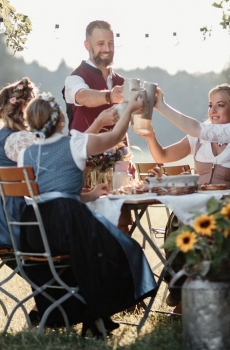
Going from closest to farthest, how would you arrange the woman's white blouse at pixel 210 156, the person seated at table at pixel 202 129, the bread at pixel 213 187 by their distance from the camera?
the bread at pixel 213 187 → the person seated at table at pixel 202 129 → the woman's white blouse at pixel 210 156

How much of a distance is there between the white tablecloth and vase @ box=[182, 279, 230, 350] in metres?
0.46

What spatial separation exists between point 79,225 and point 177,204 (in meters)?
0.49

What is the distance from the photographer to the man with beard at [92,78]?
612cm

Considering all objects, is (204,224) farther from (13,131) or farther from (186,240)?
(13,131)

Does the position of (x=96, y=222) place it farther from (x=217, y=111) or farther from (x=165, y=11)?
(x=165, y=11)

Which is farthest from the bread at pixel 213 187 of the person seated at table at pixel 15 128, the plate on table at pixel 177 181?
the person seated at table at pixel 15 128

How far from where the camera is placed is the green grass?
4.99 meters

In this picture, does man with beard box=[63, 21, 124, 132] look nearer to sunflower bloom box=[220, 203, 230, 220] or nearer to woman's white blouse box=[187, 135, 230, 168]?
woman's white blouse box=[187, 135, 230, 168]

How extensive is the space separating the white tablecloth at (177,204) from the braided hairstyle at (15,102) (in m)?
0.84

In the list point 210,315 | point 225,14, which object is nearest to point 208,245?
point 210,315

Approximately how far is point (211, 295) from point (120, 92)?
4.97 ft

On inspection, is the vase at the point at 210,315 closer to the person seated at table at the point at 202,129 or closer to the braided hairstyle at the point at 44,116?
the braided hairstyle at the point at 44,116

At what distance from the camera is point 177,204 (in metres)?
5.13

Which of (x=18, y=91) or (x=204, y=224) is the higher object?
(x=18, y=91)
